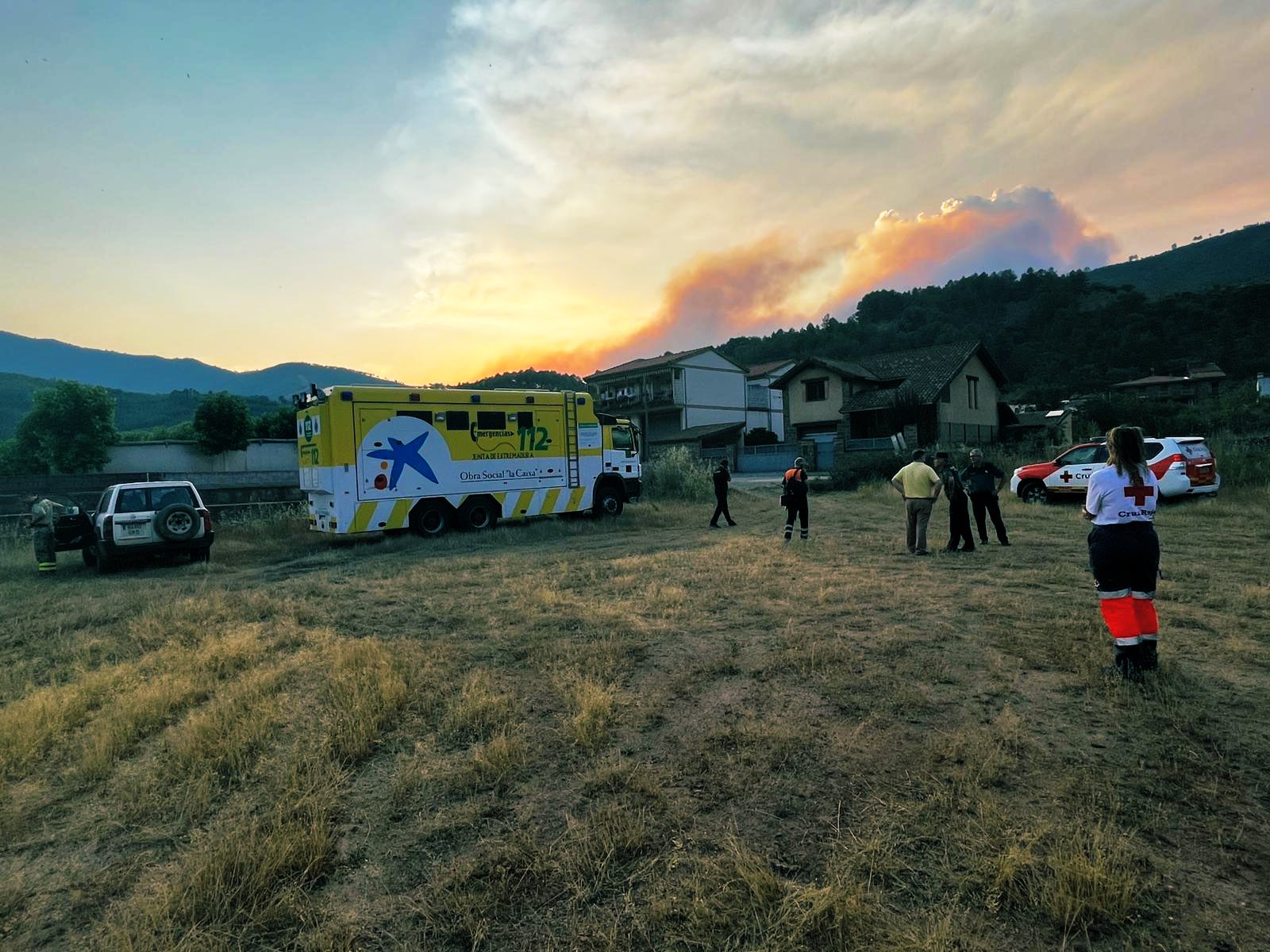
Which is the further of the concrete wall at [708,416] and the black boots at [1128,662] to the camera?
the concrete wall at [708,416]

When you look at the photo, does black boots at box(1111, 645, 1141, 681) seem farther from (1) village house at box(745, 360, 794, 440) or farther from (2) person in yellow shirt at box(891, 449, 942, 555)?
(1) village house at box(745, 360, 794, 440)

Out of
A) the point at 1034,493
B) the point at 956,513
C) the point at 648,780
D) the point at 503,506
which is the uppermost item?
the point at 503,506

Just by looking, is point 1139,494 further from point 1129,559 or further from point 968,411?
point 968,411

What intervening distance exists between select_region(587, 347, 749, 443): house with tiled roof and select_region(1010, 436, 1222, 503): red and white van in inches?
1349

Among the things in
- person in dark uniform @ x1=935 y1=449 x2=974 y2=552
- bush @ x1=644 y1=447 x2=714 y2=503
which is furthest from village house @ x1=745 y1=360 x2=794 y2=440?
person in dark uniform @ x1=935 y1=449 x2=974 y2=552

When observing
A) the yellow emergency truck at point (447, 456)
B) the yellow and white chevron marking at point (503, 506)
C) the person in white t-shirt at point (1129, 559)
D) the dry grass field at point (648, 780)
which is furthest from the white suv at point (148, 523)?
the person in white t-shirt at point (1129, 559)

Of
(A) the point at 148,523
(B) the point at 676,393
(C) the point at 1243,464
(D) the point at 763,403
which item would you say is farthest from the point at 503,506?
(D) the point at 763,403

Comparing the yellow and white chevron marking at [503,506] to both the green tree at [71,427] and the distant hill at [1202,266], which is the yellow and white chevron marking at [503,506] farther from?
the distant hill at [1202,266]

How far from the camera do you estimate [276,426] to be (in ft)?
128

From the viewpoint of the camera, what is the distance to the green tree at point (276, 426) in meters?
38.2

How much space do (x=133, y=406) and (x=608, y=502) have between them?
299 ft

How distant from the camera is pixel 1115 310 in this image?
242 feet

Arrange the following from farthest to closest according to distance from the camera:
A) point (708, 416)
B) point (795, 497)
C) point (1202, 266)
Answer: point (1202, 266) → point (708, 416) → point (795, 497)

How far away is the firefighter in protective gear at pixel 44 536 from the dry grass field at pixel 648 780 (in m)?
5.73
